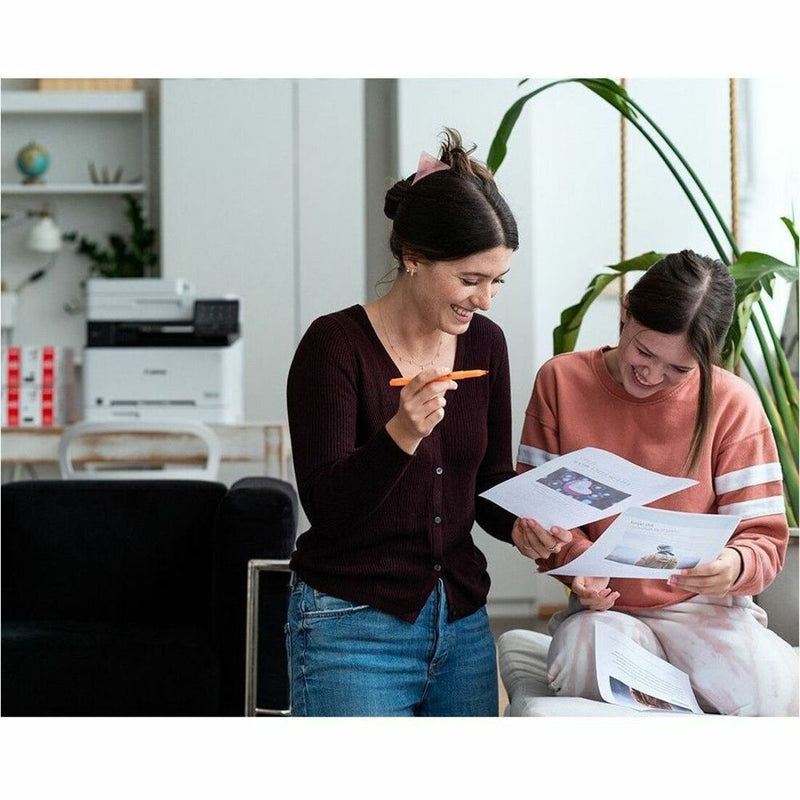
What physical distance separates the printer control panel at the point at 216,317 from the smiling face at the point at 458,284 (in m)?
2.40

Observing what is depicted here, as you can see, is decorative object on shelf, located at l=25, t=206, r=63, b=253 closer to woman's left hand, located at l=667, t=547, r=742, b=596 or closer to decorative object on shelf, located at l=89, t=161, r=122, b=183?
decorative object on shelf, located at l=89, t=161, r=122, b=183

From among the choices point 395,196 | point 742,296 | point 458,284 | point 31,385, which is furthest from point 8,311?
point 458,284

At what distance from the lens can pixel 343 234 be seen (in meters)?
4.52

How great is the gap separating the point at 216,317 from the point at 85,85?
5.73ft

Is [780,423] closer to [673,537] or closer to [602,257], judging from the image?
[673,537]

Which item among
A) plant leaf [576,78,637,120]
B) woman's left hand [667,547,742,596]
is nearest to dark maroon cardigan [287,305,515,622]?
woman's left hand [667,547,742,596]

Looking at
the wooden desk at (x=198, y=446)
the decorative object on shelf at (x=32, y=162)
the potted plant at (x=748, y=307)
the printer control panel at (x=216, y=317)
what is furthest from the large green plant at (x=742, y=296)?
the decorative object on shelf at (x=32, y=162)

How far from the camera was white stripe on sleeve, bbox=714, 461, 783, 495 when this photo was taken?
4.62ft

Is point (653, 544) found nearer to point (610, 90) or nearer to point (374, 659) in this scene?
point (374, 659)

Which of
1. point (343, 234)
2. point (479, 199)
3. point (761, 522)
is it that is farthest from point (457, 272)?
point (343, 234)

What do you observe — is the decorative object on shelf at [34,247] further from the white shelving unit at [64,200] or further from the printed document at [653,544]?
the printed document at [653,544]

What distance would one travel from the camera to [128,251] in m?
4.83

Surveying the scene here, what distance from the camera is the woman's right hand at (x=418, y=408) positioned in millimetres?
1130
